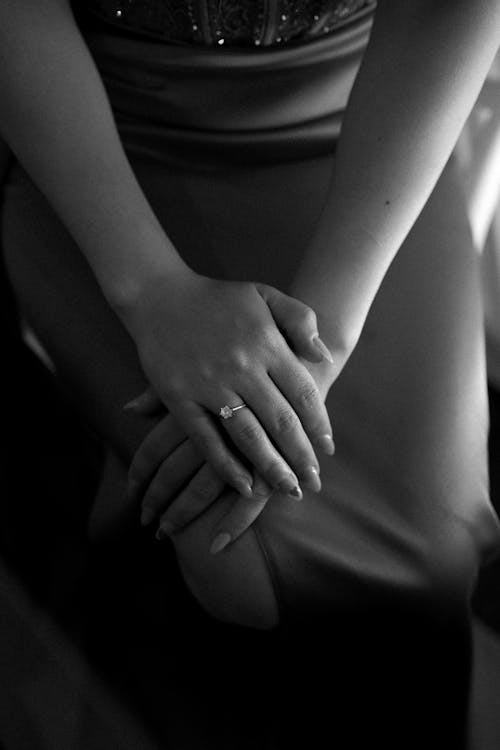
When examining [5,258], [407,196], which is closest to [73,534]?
[5,258]

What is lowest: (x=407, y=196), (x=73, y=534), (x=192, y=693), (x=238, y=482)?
(x=192, y=693)

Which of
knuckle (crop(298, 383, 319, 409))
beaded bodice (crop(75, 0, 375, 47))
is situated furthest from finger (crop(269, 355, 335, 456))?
beaded bodice (crop(75, 0, 375, 47))

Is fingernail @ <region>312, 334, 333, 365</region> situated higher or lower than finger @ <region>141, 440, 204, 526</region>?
higher

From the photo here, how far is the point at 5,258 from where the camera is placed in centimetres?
94

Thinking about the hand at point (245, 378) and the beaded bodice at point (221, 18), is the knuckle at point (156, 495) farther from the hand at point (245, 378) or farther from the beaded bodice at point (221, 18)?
the beaded bodice at point (221, 18)

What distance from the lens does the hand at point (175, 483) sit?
76 cm

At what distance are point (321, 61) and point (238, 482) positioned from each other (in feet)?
1.37

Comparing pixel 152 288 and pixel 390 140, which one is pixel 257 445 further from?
pixel 390 140

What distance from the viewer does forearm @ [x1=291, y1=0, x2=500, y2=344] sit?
2.64 feet

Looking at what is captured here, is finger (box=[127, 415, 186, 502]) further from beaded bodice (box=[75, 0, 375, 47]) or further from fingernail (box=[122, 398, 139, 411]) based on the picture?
beaded bodice (box=[75, 0, 375, 47])

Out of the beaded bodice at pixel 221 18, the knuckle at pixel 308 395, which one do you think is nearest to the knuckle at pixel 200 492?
the knuckle at pixel 308 395

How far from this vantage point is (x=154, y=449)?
0.80 m

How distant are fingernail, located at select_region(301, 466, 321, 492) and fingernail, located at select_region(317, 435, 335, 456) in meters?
0.03

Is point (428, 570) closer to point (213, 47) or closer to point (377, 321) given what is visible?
point (377, 321)
